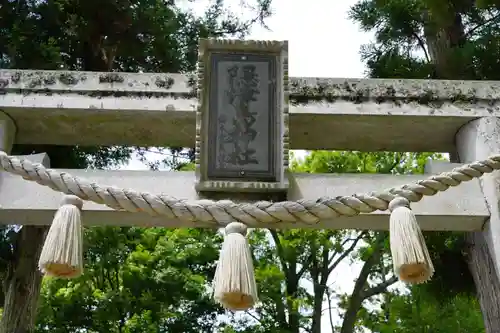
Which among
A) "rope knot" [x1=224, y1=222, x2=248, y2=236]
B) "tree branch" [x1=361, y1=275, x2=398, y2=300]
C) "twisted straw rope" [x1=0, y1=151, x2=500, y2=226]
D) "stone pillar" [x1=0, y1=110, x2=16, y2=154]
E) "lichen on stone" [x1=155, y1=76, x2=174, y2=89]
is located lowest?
"tree branch" [x1=361, y1=275, x2=398, y2=300]

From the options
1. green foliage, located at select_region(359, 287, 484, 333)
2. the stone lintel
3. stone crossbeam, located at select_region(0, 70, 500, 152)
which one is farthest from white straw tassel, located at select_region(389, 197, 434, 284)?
green foliage, located at select_region(359, 287, 484, 333)

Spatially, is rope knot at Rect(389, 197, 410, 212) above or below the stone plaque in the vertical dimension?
below

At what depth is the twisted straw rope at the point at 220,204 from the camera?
9.07 ft

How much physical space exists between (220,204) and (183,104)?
0.94m

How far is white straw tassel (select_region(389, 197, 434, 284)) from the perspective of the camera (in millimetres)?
2549

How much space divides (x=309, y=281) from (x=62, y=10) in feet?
19.5

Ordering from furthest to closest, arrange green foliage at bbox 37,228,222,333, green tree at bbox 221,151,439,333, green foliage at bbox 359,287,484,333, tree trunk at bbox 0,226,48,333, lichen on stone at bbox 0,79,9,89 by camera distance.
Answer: green tree at bbox 221,151,439,333, green foliage at bbox 359,287,484,333, green foliage at bbox 37,228,222,333, tree trunk at bbox 0,226,48,333, lichen on stone at bbox 0,79,9,89

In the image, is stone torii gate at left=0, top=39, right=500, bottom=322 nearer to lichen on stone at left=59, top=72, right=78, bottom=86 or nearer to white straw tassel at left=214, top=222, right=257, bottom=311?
lichen on stone at left=59, top=72, right=78, bottom=86

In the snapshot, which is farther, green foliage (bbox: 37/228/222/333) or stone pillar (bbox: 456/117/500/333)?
green foliage (bbox: 37/228/222/333)

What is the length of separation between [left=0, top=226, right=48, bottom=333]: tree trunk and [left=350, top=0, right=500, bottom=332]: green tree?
2776 mm

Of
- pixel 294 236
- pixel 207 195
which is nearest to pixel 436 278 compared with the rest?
pixel 207 195

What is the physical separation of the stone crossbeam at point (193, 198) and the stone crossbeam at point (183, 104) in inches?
14.6

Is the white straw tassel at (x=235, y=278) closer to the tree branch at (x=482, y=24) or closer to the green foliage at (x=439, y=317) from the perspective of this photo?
the tree branch at (x=482, y=24)

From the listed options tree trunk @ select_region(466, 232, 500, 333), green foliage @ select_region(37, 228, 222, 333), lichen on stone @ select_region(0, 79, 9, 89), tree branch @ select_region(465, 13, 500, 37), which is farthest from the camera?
green foliage @ select_region(37, 228, 222, 333)
